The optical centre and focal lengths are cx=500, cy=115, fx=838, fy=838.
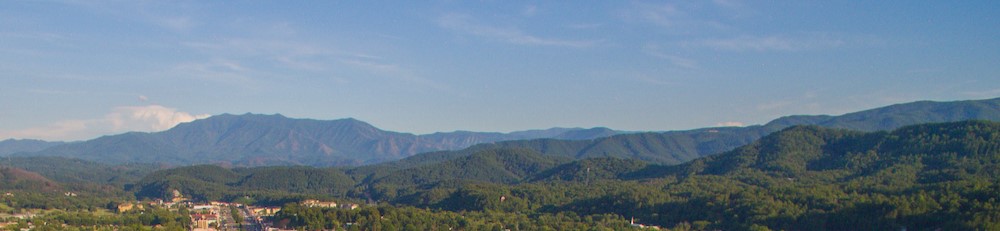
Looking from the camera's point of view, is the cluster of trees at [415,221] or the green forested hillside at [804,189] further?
the cluster of trees at [415,221]

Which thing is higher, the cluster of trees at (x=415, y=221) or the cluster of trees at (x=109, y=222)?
the cluster of trees at (x=109, y=222)

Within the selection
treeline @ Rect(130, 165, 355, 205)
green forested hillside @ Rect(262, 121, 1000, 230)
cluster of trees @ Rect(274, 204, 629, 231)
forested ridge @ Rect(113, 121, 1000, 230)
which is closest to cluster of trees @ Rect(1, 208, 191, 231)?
cluster of trees @ Rect(274, 204, 629, 231)

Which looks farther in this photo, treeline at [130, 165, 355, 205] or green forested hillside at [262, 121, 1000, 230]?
treeline at [130, 165, 355, 205]

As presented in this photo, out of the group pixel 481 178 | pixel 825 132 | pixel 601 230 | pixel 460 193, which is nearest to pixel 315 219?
pixel 601 230

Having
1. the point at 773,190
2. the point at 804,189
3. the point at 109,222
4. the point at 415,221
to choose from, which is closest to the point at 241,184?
the point at 109,222

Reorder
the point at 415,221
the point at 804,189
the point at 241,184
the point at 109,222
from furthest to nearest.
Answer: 1. the point at 241,184
2. the point at 804,189
3. the point at 109,222
4. the point at 415,221

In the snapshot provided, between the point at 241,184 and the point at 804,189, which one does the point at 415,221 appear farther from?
the point at 241,184

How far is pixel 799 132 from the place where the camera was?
15075cm

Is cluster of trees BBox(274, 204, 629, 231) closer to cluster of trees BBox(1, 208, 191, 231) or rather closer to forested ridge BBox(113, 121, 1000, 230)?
forested ridge BBox(113, 121, 1000, 230)

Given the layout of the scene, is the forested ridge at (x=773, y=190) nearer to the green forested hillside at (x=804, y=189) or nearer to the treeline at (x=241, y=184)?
the green forested hillside at (x=804, y=189)


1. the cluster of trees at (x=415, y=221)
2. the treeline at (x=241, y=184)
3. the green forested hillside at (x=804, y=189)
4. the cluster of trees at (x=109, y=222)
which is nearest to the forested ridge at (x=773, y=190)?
the green forested hillside at (x=804, y=189)

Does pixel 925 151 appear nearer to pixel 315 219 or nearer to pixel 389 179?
pixel 315 219

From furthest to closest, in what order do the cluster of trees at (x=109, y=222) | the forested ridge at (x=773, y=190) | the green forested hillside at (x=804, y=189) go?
the forested ridge at (x=773, y=190)
the cluster of trees at (x=109, y=222)
the green forested hillside at (x=804, y=189)

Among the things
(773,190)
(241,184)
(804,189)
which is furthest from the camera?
(241,184)
